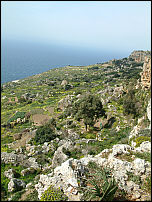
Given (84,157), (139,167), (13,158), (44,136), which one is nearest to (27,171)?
(13,158)

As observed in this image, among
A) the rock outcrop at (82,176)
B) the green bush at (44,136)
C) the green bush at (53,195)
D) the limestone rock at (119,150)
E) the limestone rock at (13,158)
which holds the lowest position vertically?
the limestone rock at (13,158)

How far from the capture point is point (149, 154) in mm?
8734

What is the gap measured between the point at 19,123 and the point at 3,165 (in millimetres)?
17609

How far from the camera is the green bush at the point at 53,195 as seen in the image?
19.4 ft

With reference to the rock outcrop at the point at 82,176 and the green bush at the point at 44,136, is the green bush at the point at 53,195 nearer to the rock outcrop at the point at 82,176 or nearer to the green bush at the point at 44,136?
the rock outcrop at the point at 82,176

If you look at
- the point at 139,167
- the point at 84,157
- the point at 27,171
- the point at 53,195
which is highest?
the point at 139,167

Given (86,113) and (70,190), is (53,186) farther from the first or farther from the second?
(86,113)

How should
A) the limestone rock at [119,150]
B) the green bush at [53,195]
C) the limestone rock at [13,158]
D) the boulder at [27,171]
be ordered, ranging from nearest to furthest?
1. the green bush at [53,195]
2. the limestone rock at [119,150]
3. the boulder at [27,171]
4. the limestone rock at [13,158]

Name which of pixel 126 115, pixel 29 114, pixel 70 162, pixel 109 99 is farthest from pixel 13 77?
pixel 70 162

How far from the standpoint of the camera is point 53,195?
6.07 metres

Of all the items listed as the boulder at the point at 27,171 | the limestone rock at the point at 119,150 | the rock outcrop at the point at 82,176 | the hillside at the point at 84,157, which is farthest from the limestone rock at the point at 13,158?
the limestone rock at the point at 119,150

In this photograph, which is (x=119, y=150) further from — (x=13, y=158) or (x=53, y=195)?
(x=13, y=158)

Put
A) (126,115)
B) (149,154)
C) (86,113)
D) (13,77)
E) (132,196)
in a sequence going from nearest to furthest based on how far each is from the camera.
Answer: (132,196), (149,154), (86,113), (126,115), (13,77)

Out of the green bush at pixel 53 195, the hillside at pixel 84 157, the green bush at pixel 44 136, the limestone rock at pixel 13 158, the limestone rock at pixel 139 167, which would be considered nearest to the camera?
the green bush at pixel 53 195
